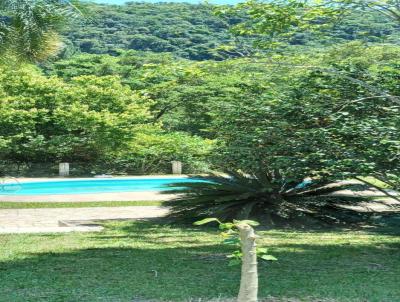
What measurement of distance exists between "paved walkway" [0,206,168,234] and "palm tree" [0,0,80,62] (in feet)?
10.3

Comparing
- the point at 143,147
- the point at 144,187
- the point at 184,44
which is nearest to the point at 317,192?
the point at 144,187

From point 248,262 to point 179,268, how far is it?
337 centimetres

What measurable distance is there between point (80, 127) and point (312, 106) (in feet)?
57.1

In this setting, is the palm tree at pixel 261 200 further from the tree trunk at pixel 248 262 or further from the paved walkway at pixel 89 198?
the tree trunk at pixel 248 262

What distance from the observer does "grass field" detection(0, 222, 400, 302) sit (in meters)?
5.39

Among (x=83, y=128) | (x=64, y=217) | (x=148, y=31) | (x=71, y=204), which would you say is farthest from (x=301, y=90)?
(x=148, y=31)

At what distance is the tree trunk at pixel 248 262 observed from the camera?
10.5 feet

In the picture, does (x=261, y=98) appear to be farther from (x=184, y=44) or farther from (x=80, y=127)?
(x=184, y=44)

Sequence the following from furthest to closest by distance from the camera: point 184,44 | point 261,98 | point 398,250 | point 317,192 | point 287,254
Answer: point 184,44, point 317,192, point 261,98, point 398,250, point 287,254

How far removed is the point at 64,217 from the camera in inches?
468

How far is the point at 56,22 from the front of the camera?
7.79 meters

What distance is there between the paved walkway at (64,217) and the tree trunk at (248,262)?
7024mm

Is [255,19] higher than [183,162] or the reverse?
higher

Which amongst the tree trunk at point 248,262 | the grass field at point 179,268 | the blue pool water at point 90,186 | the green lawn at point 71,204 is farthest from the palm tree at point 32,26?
the blue pool water at point 90,186
